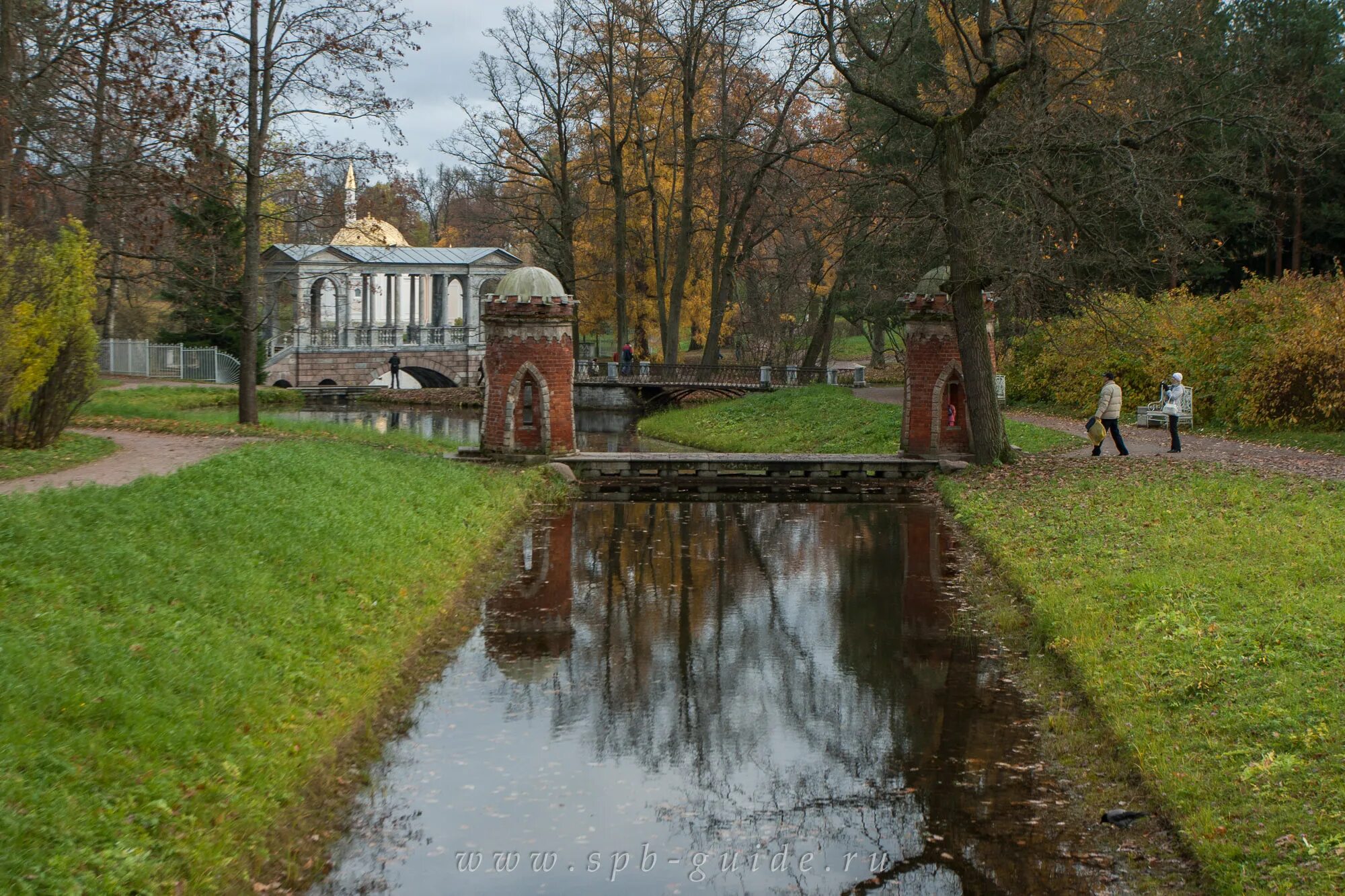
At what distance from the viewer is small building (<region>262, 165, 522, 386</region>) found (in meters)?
49.8

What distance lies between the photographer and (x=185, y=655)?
8.57 meters

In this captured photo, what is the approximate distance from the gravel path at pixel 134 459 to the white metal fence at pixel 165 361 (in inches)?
812

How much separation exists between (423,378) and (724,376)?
16720 mm

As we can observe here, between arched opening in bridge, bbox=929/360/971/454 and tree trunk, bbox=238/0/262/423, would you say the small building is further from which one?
arched opening in bridge, bbox=929/360/971/454

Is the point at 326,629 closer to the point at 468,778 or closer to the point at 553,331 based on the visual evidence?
the point at 468,778

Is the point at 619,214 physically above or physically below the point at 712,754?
above

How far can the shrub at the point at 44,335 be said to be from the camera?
16875mm

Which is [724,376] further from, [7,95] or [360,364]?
[7,95]

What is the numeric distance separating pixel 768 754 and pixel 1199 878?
317cm

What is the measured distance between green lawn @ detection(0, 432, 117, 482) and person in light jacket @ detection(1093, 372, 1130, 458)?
644 inches

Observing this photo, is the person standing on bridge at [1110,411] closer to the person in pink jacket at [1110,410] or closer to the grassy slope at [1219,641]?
the person in pink jacket at [1110,410]

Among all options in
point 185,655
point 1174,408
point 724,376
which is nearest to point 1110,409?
point 1174,408

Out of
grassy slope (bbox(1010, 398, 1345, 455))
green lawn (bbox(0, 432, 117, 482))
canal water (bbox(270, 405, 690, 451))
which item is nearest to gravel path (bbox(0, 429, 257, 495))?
green lawn (bbox(0, 432, 117, 482))

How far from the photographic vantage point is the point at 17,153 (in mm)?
20875
